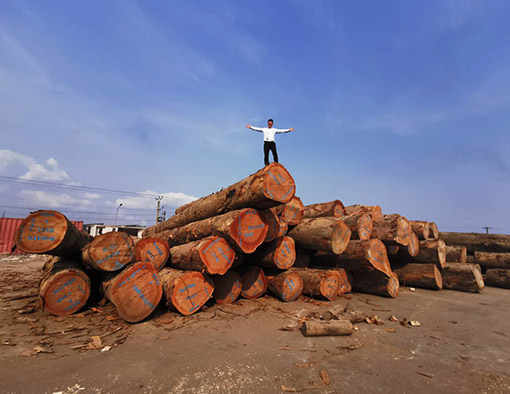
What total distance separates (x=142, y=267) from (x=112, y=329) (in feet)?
3.32

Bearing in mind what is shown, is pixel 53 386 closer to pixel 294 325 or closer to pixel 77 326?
pixel 77 326

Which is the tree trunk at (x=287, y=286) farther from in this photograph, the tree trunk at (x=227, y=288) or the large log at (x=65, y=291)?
the large log at (x=65, y=291)

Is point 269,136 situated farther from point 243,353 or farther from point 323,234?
point 243,353

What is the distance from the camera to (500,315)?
5.48 meters

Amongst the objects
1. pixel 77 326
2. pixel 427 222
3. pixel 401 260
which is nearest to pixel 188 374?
pixel 77 326

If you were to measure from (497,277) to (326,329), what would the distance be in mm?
9174

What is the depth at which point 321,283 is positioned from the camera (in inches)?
232

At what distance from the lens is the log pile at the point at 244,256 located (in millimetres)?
4559

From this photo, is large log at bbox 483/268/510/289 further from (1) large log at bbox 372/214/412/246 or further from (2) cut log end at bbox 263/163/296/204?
(2) cut log end at bbox 263/163/296/204

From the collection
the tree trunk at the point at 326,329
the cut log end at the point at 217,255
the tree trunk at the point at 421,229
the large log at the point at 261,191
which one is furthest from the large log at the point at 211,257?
the tree trunk at the point at 421,229

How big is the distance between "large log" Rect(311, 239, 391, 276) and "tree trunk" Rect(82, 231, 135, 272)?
508cm

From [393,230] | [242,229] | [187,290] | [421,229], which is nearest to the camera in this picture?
[187,290]

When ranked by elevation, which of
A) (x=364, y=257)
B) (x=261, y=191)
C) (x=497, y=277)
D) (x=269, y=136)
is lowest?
(x=497, y=277)

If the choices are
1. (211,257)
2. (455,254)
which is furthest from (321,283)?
(455,254)
